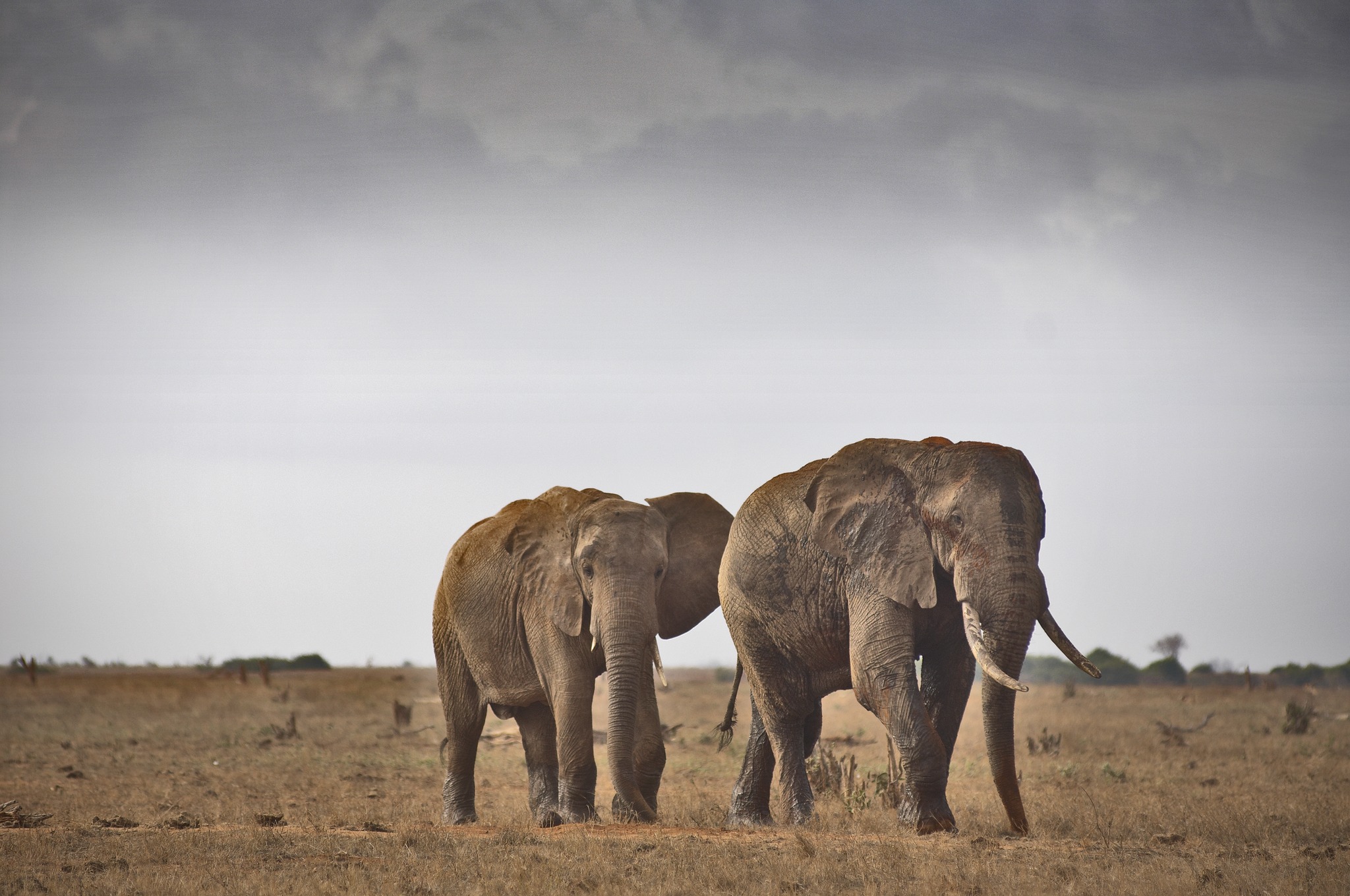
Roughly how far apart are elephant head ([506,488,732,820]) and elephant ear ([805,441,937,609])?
224 centimetres

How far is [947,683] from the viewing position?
1300cm

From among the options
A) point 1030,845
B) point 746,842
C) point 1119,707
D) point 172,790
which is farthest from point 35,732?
point 1119,707

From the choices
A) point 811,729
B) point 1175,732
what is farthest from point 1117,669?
point 811,729

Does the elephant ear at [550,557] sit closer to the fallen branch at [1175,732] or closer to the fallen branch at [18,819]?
the fallen branch at [18,819]

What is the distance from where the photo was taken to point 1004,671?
36.4ft

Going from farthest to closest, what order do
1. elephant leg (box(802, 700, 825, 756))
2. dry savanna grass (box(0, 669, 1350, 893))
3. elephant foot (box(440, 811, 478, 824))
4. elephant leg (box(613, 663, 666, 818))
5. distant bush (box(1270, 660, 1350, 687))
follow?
distant bush (box(1270, 660, 1350, 687)) → elephant foot (box(440, 811, 478, 824)) → elephant leg (box(802, 700, 825, 756)) → elephant leg (box(613, 663, 666, 818)) → dry savanna grass (box(0, 669, 1350, 893))

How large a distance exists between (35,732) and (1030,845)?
26.5 m

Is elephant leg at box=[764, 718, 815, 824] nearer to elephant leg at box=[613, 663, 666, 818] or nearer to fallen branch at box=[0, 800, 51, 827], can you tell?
elephant leg at box=[613, 663, 666, 818]

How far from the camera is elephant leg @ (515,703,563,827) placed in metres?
15.2

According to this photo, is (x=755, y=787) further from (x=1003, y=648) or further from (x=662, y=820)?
(x=1003, y=648)

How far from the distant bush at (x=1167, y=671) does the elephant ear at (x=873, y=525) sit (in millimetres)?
66391

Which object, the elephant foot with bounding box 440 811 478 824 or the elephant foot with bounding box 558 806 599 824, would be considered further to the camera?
the elephant foot with bounding box 440 811 478 824

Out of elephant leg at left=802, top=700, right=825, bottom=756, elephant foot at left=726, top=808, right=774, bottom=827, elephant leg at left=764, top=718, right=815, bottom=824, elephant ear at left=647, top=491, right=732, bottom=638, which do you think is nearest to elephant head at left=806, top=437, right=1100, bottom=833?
elephant leg at left=764, top=718, right=815, bottom=824

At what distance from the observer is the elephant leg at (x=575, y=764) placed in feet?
45.0
